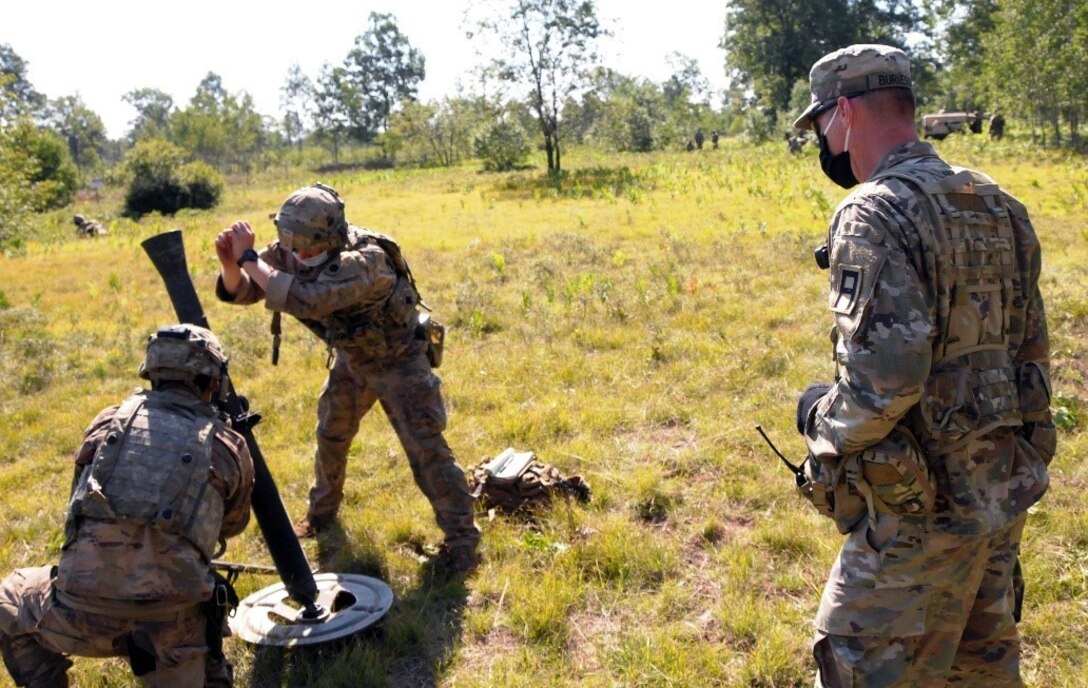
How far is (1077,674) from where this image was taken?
3695mm

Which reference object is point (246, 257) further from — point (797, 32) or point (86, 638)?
point (797, 32)

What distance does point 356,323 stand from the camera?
15.5 feet

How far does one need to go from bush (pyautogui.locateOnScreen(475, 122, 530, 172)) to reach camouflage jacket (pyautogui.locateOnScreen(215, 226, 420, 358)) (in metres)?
30.2

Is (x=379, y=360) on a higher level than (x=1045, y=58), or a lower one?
lower

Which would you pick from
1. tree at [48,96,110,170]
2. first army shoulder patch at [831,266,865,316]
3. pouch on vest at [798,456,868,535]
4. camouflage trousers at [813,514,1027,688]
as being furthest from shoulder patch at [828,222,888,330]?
tree at [48,96,110,170]

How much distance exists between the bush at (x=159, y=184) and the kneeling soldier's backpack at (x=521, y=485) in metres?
29.6

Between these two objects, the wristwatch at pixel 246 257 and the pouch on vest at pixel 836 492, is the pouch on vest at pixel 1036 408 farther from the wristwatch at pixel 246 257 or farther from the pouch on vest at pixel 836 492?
the wristwatch at pixel 246 257

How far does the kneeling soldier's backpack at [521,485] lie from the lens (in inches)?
222

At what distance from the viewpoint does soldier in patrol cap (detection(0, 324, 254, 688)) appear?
3082 mm

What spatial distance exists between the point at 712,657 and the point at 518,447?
3.05m

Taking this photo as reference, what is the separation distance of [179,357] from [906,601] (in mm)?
2769

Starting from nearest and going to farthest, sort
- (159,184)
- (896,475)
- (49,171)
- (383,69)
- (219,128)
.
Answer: (896,475)
(159,184)
(49,171)
(219,128)
(383,69)

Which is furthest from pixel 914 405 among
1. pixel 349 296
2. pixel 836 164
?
pixel 349 296

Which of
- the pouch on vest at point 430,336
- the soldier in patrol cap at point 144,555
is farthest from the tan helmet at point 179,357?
the pouch on vest at point 430,336
